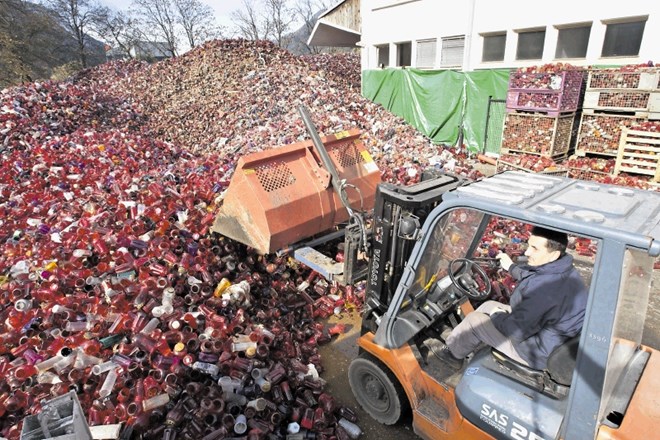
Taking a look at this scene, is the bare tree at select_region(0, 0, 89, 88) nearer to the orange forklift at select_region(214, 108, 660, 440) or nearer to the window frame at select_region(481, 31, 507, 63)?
the window frame at select_region(481, 31, 507, 63)

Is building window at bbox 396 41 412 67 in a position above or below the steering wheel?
above

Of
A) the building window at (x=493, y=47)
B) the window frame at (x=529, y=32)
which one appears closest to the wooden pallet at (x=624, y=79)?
the window frame at (x=529, y=32)

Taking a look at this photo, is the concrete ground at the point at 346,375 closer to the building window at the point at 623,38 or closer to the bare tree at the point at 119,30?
the building window at the point at 623,38

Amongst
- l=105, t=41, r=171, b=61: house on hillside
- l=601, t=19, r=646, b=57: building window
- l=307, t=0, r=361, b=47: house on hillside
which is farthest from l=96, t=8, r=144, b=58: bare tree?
l=601, t=19, r=646, b=57: building window

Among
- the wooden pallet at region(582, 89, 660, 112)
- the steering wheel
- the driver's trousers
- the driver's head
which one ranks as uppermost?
the wooden pallet at region(582, 89, 660, 112)

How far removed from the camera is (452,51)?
14.0 metres

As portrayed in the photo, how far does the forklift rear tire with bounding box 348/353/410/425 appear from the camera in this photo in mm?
3303

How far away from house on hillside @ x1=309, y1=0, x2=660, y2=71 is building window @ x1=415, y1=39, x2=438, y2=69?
0.11ft

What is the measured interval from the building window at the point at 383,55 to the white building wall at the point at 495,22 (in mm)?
293

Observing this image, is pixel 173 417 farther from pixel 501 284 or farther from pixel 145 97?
pixel 145 97

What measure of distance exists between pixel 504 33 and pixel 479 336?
40.8ft

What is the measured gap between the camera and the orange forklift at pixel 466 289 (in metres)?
2.03

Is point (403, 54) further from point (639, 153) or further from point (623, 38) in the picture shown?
point (639, 153)

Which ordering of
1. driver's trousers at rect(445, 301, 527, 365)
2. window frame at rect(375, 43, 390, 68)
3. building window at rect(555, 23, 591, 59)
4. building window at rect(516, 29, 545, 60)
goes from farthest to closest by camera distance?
window frame at rect(375, 43, 390, 68), building window at rect(516, 29, 545, 60), building window at rect(555, 23, 591, 59), driver's trousers at rect(445, 301, 527, 365)
